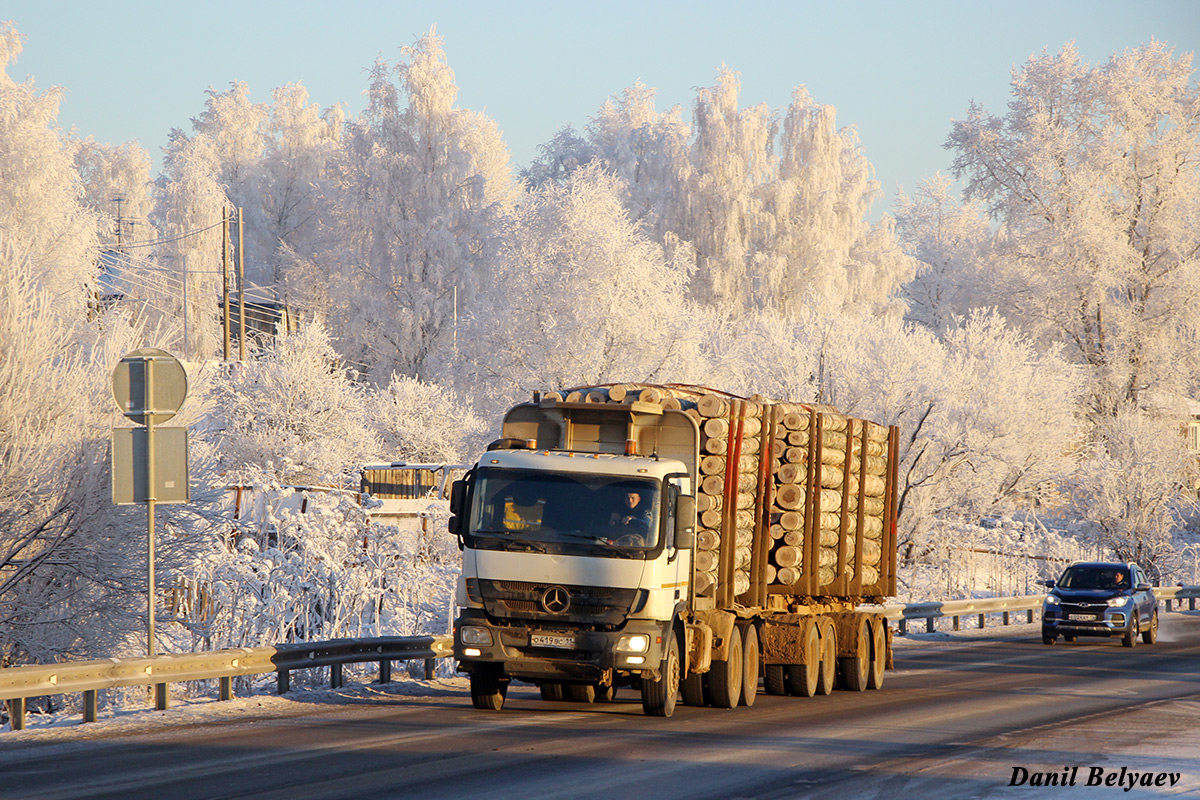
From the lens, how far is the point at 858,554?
715 inches

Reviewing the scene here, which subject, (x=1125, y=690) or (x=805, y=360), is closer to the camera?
(x=1125, y=690)

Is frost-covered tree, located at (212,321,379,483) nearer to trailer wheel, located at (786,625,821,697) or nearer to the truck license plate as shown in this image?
trailer wheel, located at (786,625,821,697)

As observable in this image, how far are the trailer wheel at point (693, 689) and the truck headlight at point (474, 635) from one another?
9.49 ft

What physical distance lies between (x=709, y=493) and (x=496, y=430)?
84.9 feet

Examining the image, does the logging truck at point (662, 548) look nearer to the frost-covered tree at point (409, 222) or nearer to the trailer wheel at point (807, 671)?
the trailer wheel at point (807, 671)

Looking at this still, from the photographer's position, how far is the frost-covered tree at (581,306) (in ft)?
127

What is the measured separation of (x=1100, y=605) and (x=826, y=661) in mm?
11391

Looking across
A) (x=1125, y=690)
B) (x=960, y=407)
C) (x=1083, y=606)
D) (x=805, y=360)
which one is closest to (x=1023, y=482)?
(x=960, y=407)

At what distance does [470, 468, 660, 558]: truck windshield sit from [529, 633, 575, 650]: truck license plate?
0.83 m

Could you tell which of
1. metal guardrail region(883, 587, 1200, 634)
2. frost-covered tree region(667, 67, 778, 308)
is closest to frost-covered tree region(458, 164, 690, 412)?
metal guardrail region(883, 587, 1200, 634)

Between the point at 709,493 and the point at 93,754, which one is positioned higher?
the point at 709,493

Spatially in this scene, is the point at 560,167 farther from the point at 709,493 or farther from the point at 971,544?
the point at 709,493

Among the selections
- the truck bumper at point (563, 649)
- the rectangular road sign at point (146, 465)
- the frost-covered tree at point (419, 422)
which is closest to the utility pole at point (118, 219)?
the frost-covered tree at point (419, 422)

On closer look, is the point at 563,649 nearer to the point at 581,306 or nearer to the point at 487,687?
the point at 487,687
